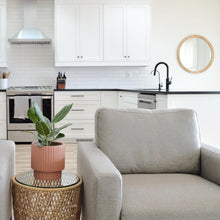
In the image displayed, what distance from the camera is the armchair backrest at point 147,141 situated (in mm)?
2246

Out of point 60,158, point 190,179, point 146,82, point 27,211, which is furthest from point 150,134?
point 146,82

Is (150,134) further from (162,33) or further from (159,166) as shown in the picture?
(162,33)

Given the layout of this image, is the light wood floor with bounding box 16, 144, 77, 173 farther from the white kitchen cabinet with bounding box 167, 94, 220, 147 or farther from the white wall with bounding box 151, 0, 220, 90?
the white wall with bounding box 151, 0, 220, 90

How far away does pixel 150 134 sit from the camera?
2312 millimetres

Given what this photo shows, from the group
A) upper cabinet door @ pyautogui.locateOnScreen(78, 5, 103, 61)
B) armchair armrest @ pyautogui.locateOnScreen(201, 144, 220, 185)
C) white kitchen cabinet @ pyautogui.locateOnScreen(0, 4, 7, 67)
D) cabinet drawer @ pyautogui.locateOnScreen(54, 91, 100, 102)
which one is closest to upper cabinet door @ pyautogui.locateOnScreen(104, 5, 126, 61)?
upper cabinet door @ pyautogui.locateOnScreen(78, 5, 103, 61)

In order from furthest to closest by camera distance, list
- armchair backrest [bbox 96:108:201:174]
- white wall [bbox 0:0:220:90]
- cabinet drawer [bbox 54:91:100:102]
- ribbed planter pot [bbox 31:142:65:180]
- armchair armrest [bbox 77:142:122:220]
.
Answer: white wall [bbox 0:0:220:90] < cabinet drawer [bbox 54:91:100:102] < armchair backrest [bbox 96:108:201:174] < ribbed planter pot [bbox 31:142:65:180] < armchair armrest [bbox 77:142:122:220]

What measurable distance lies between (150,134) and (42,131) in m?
0.72

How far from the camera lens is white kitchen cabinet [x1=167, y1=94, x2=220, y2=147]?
3865 mm

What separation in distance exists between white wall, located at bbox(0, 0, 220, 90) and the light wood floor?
1.40m

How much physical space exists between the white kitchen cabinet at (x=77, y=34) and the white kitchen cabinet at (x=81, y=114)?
1.91 feet

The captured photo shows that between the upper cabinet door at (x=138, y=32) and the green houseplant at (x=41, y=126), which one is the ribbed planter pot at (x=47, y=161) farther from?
the upper cabinet door at (x=138, y=32)

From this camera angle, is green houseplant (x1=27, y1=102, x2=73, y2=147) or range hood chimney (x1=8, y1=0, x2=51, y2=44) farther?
range hood chimney (x1=8, y1=0, x2=51, y2=44)

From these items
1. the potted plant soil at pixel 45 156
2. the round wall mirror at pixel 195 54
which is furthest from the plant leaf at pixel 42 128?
the round wall mirror at pixel 195 54

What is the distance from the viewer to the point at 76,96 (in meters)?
5.99
